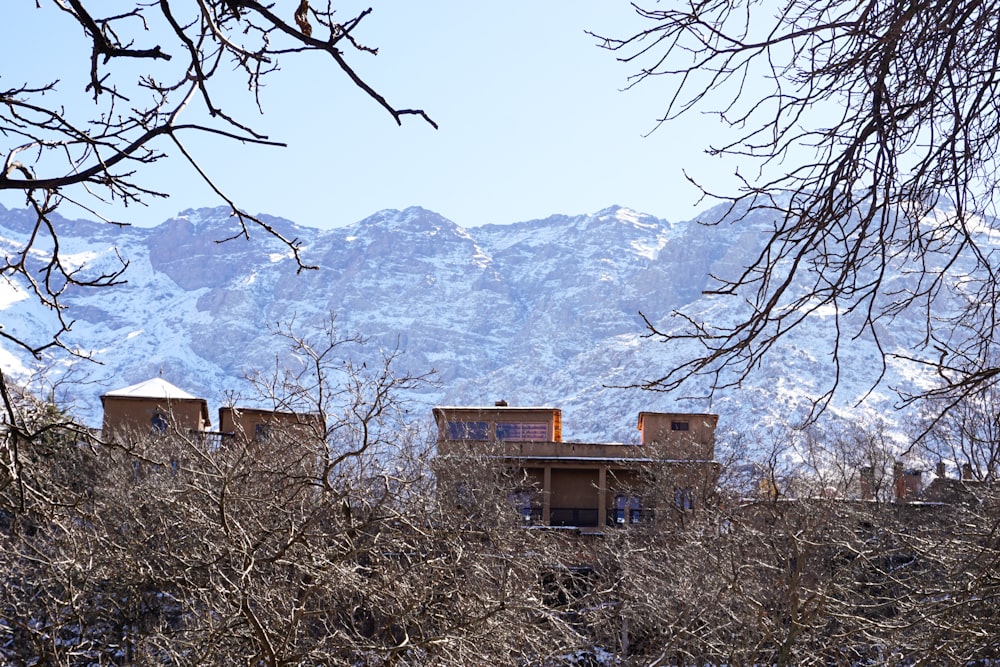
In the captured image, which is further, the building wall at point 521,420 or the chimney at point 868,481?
the building wall at point 521,420

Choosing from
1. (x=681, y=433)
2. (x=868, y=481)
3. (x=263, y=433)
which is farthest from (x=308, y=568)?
(x=681, y=433)

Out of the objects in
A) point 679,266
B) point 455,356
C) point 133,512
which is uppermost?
point 679,266

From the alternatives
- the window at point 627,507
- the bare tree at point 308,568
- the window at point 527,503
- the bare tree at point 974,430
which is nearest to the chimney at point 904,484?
the bare tree at point 974,430

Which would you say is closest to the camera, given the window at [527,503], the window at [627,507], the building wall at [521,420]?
the window at [527,503]

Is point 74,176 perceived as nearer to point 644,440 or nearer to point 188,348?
point 644,440

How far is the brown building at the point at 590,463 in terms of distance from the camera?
25.2 m

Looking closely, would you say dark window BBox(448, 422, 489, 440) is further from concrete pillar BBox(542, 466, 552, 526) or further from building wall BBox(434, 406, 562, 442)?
concrete pillar BBox(542, 466, 552, 526)

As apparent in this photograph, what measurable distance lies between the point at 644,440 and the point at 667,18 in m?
32.9

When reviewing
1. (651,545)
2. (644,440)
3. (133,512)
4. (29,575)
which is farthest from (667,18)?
(644,440)

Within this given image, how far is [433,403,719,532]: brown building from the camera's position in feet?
82.6

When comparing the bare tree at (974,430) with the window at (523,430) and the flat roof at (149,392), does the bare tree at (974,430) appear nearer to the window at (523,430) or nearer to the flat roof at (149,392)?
the window at (523,430)

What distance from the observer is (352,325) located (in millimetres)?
186375

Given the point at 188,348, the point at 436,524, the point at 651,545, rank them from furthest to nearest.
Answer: the point at 188,348, the point at 651,545, the point at 436,524

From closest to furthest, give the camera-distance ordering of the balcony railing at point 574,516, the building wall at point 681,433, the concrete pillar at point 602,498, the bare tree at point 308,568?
the bare tree at point 308,568 → the building wall at point 681,433 → the concrete pillar at point 602,498 → the balcony railing at point 574,516
